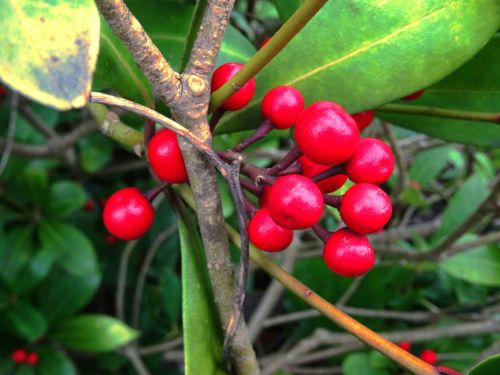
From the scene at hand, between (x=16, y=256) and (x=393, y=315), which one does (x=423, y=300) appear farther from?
(x=16, y=256)

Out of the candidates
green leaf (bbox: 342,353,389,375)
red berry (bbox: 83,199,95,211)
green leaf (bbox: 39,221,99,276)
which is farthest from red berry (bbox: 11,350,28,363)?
green leaf (bbox: 342,353,389,375)

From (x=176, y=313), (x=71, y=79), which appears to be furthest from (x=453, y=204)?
(x=71, y=79)

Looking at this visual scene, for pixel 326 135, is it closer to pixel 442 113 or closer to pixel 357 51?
pixel 357 51

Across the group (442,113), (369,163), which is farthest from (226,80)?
(442,113)

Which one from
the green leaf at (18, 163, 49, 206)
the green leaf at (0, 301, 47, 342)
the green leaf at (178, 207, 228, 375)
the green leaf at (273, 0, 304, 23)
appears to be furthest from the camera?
the green leaf at (18, 163, 49, 206)

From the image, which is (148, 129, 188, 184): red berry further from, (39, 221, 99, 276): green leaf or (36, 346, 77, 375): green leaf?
(36, 346, 77, 375): green leaf

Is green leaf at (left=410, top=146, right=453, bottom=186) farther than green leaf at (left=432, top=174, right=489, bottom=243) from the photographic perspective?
Yes

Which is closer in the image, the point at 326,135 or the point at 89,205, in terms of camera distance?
the point at 326,135
